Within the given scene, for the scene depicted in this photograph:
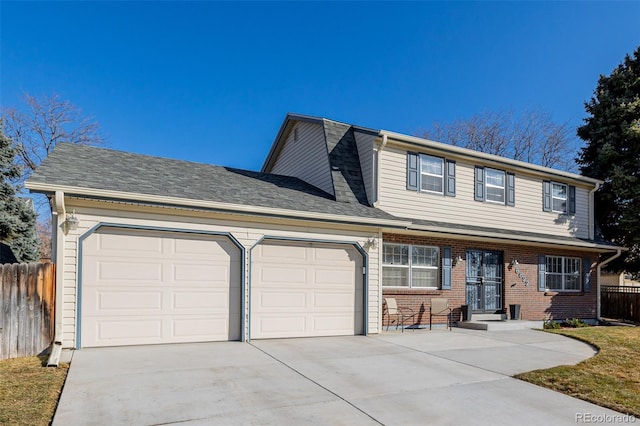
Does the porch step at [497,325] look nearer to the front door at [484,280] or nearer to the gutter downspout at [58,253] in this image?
the front door at [484,280]

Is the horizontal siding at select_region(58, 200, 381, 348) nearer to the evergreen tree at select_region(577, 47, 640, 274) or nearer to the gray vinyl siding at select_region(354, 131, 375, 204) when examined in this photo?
the gray vinyl siding at select_region(354, 131, 375, 204)

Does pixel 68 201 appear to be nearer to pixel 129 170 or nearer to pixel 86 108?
pixel 129 170

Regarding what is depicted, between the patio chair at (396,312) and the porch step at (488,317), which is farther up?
the patio chair at (396,312)

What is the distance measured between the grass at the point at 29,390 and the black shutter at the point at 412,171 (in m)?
9.19

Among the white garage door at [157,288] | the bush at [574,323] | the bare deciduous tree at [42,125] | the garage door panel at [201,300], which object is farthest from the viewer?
the bare deciduous tree at [42,125]

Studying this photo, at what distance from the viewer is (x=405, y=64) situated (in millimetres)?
20594

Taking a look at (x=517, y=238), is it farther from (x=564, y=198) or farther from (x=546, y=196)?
(x=564, y=198)

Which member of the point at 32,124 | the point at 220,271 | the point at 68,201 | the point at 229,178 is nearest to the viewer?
the point at 68,201

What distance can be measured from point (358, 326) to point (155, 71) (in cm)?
1577

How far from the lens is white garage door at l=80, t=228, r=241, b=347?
26.1ft

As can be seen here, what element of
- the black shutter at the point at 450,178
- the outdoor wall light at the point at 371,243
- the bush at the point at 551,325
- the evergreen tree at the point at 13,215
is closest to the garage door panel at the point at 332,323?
the outdoor wall light at the point at 371,243

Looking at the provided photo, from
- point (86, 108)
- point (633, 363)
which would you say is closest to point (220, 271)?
point (633, 363)

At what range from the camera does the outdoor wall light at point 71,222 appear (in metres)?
7.66

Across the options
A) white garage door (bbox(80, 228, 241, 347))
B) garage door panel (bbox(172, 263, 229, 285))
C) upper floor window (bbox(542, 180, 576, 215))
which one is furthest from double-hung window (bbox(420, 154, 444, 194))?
garage door panel (bbox(172, 263, 229, 285))
